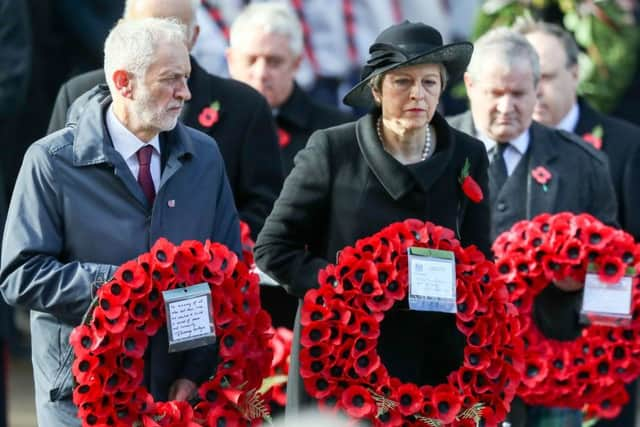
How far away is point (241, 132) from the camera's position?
7.90 m

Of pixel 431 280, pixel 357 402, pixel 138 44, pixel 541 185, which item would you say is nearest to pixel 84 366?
pixel 357 402

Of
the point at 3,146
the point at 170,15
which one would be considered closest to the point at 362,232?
the point at 170,15

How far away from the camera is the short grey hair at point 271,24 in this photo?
362 inches

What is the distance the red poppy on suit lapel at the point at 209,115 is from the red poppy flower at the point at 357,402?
1.78 metres

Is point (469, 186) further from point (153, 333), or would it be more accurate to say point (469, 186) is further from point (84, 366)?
point (84, 366)

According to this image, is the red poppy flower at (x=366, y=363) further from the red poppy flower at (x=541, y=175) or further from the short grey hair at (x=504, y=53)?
the short grey hair at (x=504, y=53)

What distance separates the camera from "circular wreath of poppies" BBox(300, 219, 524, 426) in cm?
650

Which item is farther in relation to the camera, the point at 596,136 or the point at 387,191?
the point at 596,136

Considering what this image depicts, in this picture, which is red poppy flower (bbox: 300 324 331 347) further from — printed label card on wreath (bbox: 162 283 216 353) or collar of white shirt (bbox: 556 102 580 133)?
collar of white shirt (bbox: 556 102 580 133)

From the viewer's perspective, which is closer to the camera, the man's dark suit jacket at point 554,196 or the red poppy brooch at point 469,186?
the red poppy brooch at point 469,186

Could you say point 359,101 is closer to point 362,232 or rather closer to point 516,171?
point 362,232

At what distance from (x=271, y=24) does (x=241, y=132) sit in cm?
142

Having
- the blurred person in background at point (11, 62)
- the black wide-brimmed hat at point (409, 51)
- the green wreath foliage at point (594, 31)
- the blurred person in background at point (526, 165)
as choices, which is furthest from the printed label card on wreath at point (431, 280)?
the green wreath foliage at point (594, 31)

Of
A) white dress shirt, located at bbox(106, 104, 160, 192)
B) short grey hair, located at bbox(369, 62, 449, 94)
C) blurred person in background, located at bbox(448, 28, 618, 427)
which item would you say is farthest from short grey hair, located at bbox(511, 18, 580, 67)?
white dress shirt, located at bbox(106, 104, 160, 192)
